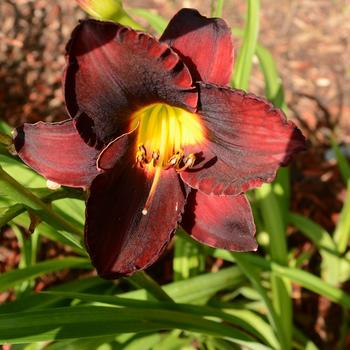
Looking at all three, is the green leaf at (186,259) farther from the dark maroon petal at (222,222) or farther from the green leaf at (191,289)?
the dark maroon petal at (222,222)

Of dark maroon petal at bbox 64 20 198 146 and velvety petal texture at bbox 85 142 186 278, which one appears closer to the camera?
dark maroon petal at bbox 64 20 198 146

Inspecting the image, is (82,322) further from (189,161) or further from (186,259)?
(186,259)

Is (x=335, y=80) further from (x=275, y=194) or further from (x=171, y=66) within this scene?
(x=171, y=66)

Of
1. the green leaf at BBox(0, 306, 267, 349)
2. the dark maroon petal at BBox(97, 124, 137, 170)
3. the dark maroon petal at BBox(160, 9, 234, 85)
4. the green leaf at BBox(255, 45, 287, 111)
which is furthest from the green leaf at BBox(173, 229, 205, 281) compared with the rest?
the dark maroon petal at BBox(160, 9, 234, 85)

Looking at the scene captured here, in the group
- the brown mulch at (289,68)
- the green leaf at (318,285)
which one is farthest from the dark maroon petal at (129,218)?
the brown mulch at (289,68)

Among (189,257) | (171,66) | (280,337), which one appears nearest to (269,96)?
(189,257)

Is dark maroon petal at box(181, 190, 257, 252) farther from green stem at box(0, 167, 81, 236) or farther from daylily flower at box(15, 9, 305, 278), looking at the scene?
green stem at box(0, 167, 81, 236)
